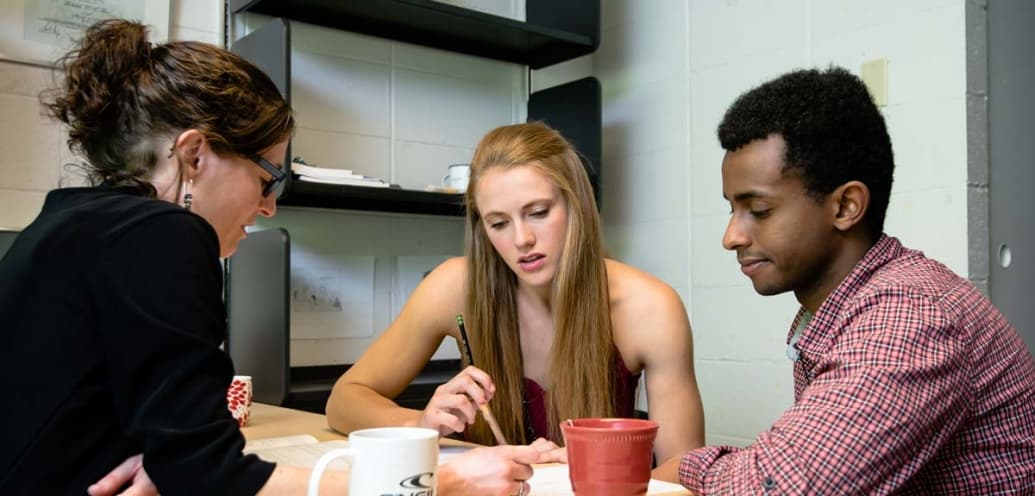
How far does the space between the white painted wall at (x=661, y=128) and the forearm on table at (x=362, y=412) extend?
3.52ft

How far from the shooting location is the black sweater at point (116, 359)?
77 centimetres

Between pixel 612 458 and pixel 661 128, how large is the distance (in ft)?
7.33

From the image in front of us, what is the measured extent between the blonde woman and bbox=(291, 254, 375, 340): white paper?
1.01 m

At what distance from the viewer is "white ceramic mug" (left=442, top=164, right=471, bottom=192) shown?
278 cm

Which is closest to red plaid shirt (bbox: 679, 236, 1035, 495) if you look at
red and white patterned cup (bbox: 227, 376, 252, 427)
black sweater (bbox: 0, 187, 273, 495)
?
black sweater (bbox: 0, 187, 273, 495)

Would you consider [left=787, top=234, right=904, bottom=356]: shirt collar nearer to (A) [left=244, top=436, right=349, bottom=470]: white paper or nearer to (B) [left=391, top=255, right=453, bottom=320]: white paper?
(A) [left=244, top=436, right=349, bottom=470]: white paper

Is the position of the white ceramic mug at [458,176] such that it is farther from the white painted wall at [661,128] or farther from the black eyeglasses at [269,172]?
the black eyeglasses at [269,172]

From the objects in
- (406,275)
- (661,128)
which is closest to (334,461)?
(406,275)

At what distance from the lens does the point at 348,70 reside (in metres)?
2.80

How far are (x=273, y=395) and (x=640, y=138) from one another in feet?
4.96

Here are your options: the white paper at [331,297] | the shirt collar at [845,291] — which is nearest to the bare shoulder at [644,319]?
the shirt collar at [845,291]

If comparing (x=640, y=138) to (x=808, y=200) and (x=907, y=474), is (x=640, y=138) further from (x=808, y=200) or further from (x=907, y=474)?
(x=907, y=474)

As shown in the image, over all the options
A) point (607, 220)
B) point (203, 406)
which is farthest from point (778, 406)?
point (203, 406)

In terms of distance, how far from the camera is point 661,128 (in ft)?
9.68
